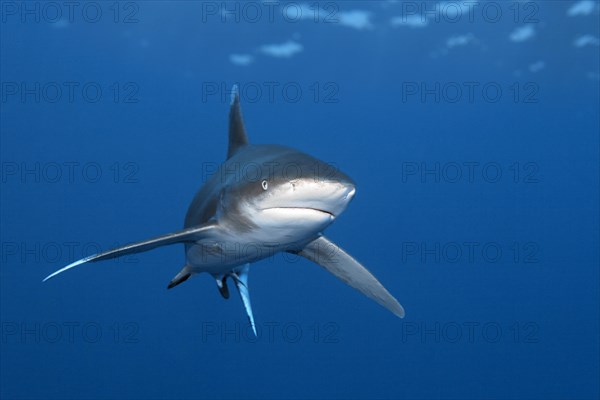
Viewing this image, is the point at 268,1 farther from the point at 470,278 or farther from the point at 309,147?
the point at 470,278

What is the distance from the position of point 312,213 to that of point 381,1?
840 inches

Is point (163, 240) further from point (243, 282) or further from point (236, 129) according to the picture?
point (236, 129)

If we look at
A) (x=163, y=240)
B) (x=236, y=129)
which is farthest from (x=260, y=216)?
(x=236, y=129)

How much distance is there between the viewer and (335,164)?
3953cm

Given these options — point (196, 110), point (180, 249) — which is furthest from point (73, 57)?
point (180, 249)

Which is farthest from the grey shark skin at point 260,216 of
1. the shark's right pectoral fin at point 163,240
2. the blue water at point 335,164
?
the blue water at point 335,164

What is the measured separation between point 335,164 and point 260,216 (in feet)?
118

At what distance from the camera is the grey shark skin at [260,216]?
345 centimetres

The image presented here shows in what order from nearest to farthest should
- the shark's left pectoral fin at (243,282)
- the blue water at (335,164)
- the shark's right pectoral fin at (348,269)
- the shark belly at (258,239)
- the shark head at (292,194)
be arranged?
the shark head at (292,194) → the shark belly at (258,239) → the shark's right pectoral fin at (348,269) → the shark's left pectoral fin at (243,282) → the blue water at (335,164)

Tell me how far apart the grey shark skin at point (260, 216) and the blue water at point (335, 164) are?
48.9 feet

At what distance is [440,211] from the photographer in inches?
1953

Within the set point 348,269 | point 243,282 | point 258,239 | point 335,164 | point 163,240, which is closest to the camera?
point 258,239

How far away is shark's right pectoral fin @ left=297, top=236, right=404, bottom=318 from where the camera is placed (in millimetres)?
5934

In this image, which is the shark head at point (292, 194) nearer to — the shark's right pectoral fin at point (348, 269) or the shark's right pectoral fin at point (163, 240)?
the shark's right pectoral fin at point (163, 240)
